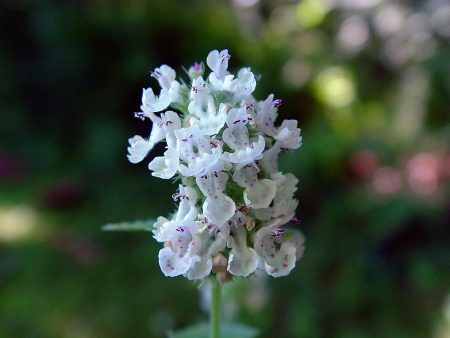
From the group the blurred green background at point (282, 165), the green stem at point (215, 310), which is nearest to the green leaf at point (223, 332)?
the green stem at point (215, 310)

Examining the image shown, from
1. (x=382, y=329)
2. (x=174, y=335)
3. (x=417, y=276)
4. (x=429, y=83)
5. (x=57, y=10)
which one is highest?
(x=57, y=10)

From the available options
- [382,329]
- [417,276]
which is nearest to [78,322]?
[382,329]

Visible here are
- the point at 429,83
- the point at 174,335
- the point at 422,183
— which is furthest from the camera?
the point at 429,83

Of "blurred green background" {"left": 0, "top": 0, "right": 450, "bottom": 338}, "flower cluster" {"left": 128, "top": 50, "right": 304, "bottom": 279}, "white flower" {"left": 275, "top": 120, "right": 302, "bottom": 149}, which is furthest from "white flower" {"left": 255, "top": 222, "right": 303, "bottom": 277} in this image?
"blurred green background" {"left": 0, "top": 0, "right": 450, "bottom": 338}

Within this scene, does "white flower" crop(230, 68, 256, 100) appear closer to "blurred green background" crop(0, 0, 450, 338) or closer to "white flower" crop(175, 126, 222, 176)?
"white flower" crop(175, 126, 222, 176)

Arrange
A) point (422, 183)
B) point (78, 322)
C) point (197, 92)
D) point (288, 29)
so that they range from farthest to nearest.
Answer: point (288, 29)
point (422, 183)
point (78, 322)
point (197, 92)

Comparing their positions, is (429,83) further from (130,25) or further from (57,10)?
(57,10)

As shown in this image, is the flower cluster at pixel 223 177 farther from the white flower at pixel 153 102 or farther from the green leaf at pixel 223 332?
the green leaf at pixel 223 332

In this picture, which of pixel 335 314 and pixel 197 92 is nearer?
pixel 197 92
